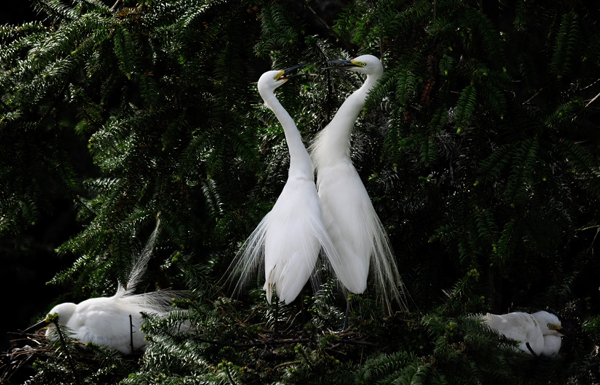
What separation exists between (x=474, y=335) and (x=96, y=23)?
1392mm

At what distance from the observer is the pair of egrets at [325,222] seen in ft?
5.94

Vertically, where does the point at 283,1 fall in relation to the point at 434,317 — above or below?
above

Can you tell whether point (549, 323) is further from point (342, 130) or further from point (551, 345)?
point (342, 130)

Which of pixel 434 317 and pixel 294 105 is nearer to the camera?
pixel 434 317

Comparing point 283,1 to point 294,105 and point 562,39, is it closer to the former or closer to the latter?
point 294,105

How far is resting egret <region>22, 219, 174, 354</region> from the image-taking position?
7.88ft

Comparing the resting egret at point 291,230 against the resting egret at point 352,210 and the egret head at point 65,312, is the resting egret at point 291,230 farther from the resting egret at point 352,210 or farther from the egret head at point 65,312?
the egret head at point 65,312

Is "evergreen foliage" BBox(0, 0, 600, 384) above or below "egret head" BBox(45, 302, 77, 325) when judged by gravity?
above

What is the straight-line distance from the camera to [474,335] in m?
1.23

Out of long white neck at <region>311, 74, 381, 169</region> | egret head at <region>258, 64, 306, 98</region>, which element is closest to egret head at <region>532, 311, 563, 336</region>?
long white neck at <region>311, 74, 381, 169</region>

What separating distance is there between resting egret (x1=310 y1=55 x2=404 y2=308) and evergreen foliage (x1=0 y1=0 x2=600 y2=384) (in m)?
0.13

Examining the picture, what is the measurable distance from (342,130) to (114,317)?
137 centimetres

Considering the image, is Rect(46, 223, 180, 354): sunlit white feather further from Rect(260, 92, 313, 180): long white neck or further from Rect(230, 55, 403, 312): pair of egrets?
Rect(260, 92, 313, 180): long white neck

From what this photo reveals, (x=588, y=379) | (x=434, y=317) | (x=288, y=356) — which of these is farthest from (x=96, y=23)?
(x=588, y=379)
